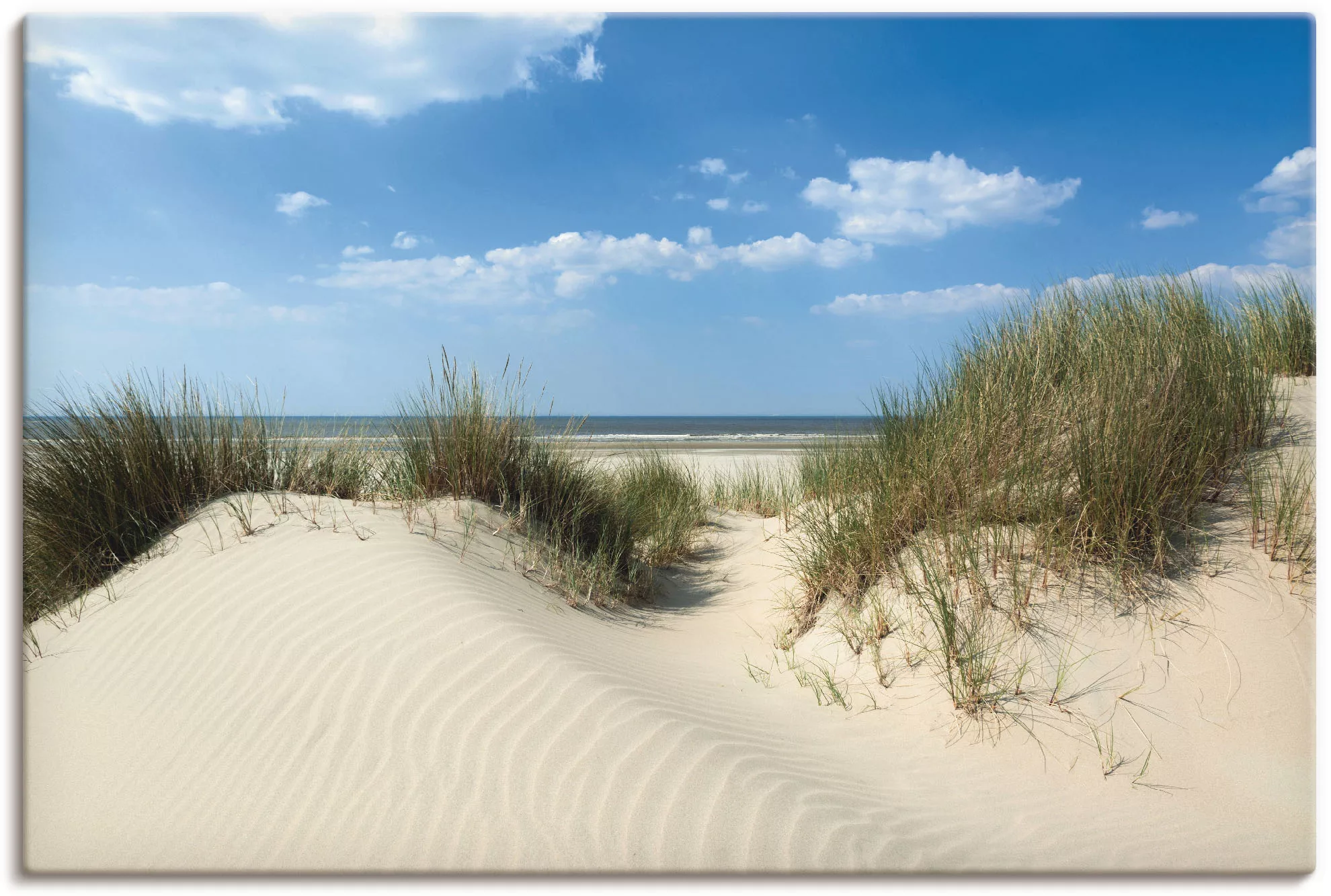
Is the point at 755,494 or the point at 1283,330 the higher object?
the point at 1283,330

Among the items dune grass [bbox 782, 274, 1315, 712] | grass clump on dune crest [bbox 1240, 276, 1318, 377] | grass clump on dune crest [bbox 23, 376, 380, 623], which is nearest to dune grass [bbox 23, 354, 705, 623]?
grass clump on dune crest [bbox 23, 376, 380, 623]

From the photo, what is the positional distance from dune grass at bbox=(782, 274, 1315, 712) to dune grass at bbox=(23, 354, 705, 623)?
1528mm

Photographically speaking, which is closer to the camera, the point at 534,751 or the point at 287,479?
the point at 534,751

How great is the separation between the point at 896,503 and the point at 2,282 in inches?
164

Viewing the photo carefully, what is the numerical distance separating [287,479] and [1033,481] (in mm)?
4975

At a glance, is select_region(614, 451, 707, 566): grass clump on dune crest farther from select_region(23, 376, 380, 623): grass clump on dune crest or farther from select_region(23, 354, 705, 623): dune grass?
select_region(23, 376, 380, 623): grass clump on dune crest

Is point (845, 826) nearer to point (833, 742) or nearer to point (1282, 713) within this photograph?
point (833, 742)

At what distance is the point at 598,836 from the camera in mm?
2143

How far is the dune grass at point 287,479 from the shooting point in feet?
13.8

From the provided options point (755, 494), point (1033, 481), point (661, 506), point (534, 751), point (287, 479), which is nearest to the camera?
point (534, 751)

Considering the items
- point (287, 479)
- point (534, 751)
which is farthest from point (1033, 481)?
point (287, 479)

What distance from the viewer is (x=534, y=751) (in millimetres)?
2469

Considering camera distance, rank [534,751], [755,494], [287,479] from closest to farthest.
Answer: [534,751] → [287,479] → [755,494]

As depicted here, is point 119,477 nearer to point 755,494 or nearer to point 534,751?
point 534,751
